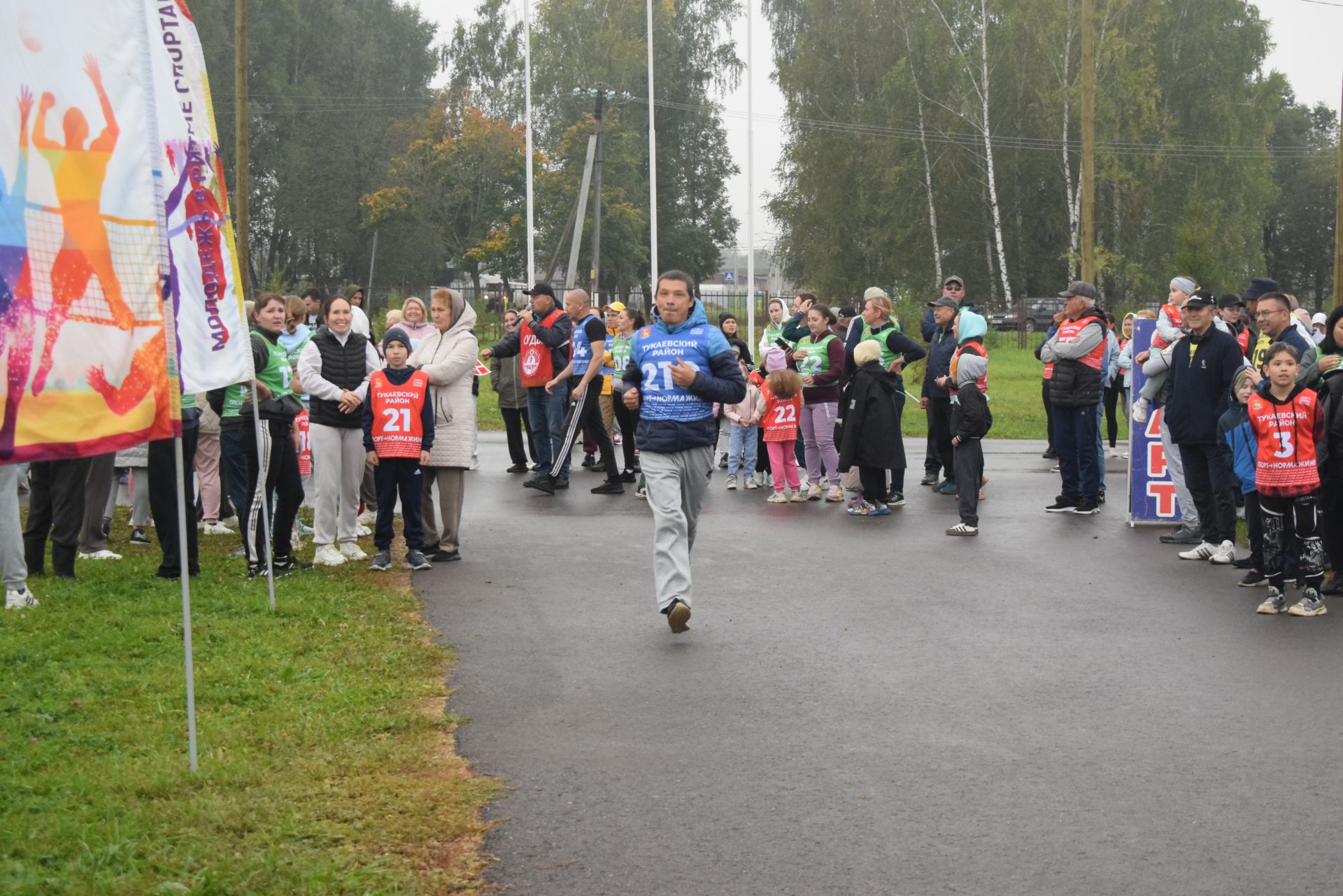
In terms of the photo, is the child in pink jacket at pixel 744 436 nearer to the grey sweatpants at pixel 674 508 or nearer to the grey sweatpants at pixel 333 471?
the grey sweatpants at pixel 333 471

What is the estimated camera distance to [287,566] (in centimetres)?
1033

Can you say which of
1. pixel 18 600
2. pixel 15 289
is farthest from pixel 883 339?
pixel 15 289

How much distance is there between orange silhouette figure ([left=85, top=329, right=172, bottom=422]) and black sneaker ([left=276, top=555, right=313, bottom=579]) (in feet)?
15.7

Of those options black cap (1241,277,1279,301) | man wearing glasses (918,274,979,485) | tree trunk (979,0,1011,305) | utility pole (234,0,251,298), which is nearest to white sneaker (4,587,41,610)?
black cap (1241,277,1279,301)

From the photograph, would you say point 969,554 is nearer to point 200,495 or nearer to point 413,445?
point 413,445

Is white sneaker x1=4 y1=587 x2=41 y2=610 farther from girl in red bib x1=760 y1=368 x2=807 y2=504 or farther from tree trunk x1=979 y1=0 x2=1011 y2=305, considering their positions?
tree trunk x1=979 y1=0 x2=1011 y2=305

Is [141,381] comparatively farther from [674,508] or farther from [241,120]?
[241,120]

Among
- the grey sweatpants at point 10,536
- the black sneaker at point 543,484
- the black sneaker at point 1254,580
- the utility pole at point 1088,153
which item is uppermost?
the utility pole at point 1088,153

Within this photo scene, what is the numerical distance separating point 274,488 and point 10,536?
5.79 ft

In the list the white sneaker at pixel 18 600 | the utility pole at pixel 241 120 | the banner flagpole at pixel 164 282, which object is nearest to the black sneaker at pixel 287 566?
the white sneaker at pixel 18 600

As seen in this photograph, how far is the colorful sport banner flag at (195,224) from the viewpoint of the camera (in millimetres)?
7660

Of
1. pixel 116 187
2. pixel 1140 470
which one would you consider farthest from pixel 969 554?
pixel 116 187

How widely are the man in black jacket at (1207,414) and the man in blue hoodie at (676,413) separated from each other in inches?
164

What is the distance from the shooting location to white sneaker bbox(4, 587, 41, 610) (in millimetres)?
8914
